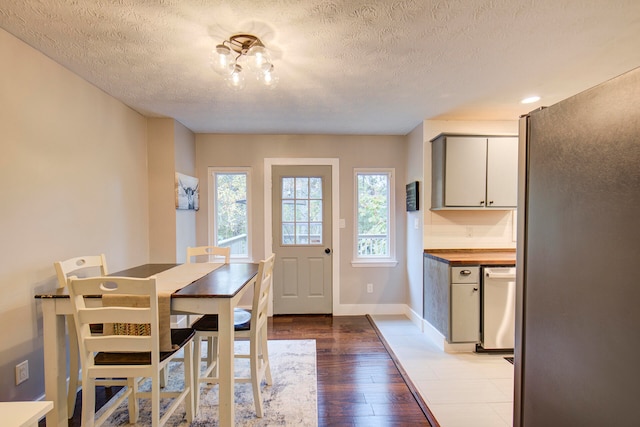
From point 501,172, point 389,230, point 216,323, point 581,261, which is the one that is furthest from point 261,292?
point 501,172

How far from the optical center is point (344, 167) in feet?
12.2

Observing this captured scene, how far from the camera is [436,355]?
2.68 m

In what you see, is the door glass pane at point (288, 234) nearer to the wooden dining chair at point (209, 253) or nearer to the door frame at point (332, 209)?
the door frame at point (332, 209)

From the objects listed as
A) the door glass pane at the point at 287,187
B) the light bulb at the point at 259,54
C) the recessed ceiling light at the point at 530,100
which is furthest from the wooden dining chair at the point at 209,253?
the recessed ceiling light at the point at 530,100

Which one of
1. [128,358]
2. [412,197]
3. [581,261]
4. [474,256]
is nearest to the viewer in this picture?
[581,261]

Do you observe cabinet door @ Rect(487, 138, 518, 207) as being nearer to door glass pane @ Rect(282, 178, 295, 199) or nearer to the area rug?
door glass pane @ Rect(282, 178, 295, 199)

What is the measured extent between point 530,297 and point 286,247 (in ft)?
9.28

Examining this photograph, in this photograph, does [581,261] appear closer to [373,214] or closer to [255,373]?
[255,373]

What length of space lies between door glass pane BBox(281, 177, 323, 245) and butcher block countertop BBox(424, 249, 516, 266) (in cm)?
140

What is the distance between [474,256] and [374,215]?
1.29m

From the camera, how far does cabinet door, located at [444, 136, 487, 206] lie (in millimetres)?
2955

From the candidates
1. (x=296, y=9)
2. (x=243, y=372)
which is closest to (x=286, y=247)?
(x=243, y=372)

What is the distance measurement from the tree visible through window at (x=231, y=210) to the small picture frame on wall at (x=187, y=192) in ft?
0.86

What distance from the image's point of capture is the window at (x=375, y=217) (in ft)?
12.4
